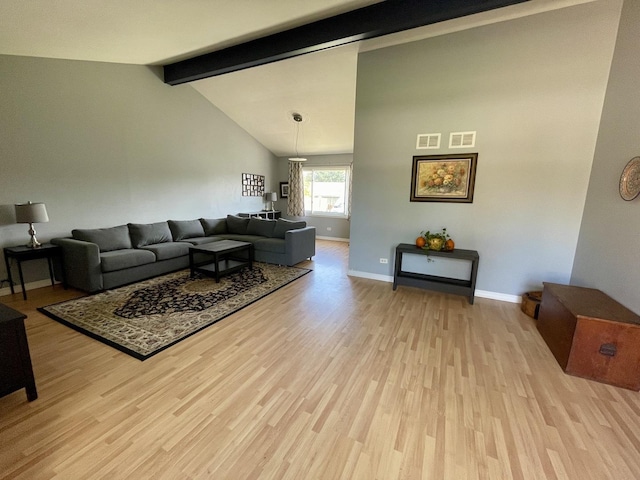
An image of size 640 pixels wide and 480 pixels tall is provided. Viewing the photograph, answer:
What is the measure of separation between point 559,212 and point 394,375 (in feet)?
9.13

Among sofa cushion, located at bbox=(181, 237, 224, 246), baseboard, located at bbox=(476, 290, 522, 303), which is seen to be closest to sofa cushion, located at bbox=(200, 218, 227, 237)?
sofa cushion, located at bbox=(181, 237, 224, 246)

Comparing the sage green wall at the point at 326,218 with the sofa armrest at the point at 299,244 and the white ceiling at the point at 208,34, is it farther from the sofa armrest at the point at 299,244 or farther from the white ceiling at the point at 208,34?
the sofa armrest at the point at 299,244

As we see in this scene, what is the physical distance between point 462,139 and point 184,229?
4.80 m

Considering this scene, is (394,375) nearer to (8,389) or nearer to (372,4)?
(8,389)

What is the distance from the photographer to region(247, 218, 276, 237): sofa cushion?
533 cm

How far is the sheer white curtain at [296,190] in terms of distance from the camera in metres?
7.73

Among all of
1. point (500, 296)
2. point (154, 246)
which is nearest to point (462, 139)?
point (500, 296)

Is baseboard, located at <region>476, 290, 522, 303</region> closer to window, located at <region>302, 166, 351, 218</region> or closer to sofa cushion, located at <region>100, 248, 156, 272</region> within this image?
window, located at <region>302, 166, 351, 218</region>

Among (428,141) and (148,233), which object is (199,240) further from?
(428,141)

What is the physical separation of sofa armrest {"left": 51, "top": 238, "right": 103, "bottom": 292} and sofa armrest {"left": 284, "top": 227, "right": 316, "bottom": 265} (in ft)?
8.58

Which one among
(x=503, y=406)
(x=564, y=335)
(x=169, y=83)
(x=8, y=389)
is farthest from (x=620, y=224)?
(x=169, y=83)

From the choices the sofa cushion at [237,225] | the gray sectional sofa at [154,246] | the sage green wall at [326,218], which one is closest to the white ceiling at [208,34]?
the sage green wall at [326,218]

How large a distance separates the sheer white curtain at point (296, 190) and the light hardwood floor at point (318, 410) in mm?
5400

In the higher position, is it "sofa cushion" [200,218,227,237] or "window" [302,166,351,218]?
"window" [302,166,351,218]
